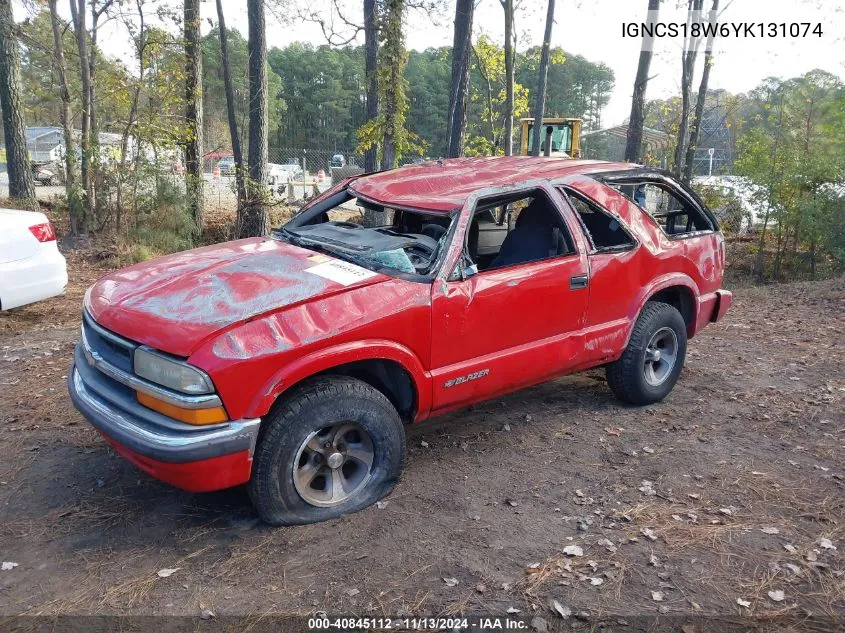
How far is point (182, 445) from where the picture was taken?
293 cm

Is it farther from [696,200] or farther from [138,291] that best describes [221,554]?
[696,200]

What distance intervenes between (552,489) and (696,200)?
2872 mm

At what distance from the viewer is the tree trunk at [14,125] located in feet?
38.5

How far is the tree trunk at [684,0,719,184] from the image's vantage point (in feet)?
47.9

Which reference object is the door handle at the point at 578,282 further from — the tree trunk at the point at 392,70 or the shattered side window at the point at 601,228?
the tree trunk at the point at 392,70

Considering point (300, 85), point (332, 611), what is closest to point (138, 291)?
point (332, 611)

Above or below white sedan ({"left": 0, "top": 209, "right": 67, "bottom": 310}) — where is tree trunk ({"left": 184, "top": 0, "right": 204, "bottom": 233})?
above

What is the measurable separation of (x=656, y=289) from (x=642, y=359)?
1.70 feet

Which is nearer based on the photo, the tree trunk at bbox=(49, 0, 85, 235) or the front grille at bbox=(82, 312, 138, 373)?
the front grille at bbox=(82, 312, 138, 373)

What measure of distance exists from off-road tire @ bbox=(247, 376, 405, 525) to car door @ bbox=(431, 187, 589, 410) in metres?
0.42

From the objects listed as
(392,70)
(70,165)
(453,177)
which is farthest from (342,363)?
(70,165)

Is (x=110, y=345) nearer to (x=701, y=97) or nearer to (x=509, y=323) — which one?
(x=509, y=323)

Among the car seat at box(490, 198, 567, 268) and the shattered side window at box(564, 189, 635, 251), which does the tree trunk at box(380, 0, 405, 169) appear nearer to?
the shattered side window at box(564, 189, 635, 251)

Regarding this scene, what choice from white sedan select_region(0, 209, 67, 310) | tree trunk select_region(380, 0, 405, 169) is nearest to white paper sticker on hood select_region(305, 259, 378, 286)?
white sedan select_region(0, 209, 67, 310)
